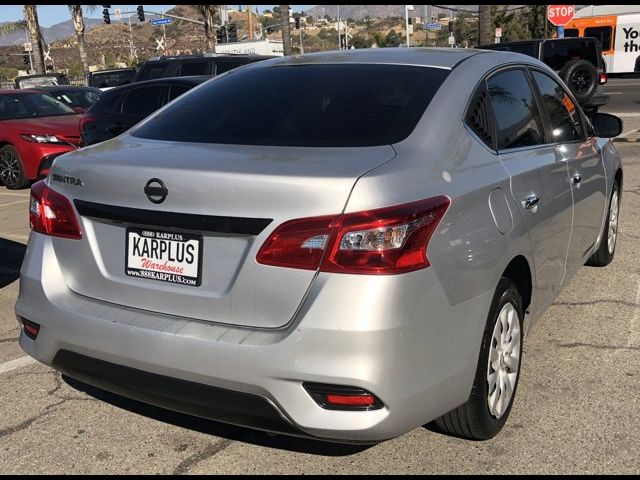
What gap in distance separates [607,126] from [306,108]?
2.71m

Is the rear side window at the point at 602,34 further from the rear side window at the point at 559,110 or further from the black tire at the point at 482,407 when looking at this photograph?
the black tire at the point at 482,407

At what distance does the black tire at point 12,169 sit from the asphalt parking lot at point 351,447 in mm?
7167

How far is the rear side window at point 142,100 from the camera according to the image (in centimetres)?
867

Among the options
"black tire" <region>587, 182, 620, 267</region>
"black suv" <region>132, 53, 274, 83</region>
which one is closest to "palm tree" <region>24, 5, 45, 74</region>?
"black suv" <region>132, 53, 274, 83</region>

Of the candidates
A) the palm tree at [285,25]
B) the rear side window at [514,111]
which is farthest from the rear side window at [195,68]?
the palm tree at [285,25]

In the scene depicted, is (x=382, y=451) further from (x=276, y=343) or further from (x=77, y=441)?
(x=77, y=441)

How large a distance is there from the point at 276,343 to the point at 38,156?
30.0ft

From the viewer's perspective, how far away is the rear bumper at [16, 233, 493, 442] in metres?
2.24

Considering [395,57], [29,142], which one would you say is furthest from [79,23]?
[395,57]

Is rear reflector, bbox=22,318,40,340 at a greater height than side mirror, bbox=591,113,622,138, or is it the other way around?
side mirror, bbox=591,113,622,138

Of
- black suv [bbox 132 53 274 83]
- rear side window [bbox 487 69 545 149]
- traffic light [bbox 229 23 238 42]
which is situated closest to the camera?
rear side window [bbox 487 69 545 149]

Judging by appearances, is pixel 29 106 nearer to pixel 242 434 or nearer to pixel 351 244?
pixel 242 434

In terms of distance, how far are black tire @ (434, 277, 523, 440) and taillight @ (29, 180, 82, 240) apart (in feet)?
5.39

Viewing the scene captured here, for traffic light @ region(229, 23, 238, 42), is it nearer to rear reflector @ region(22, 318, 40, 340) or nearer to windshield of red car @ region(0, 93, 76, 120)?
windshield of red car @ region(0, 93, 76, 120)
